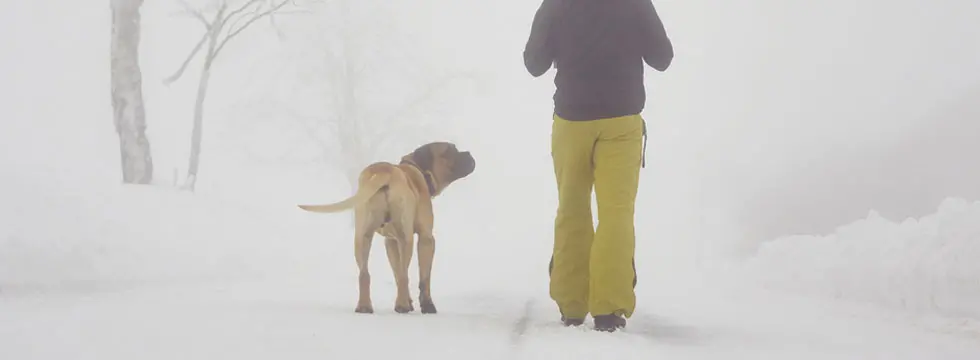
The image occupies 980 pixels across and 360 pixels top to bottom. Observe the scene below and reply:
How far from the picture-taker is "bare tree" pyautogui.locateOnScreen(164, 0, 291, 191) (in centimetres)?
612

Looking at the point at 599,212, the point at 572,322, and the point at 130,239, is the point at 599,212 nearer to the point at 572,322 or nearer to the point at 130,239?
the point at 572,322


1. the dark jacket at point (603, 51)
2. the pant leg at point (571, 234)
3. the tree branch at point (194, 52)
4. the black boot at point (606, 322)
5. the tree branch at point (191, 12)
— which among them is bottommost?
the black boot at point (606, 322)

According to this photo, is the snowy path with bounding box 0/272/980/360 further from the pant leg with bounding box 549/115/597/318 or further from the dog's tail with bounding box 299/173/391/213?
the dog's tail with bounding box 299/173/391/213

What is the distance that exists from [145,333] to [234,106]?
5405mm

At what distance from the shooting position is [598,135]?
2285 millimetres

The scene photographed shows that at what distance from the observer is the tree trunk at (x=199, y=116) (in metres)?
5.98

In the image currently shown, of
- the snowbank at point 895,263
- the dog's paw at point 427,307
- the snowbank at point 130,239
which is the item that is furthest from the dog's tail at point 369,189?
the snowbank at point 895,263

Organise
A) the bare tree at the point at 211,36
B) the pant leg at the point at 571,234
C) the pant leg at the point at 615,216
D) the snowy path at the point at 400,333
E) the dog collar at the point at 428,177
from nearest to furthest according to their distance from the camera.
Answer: the snowy path at the point at 400,333 < the pant leg at the point at 615,216 < the pant leg at the point at 571,234 < the dog collar at the point at 428,177 < the bare tree at the point at 211,36

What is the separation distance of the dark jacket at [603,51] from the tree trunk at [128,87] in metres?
4.06

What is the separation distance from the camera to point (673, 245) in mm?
5973

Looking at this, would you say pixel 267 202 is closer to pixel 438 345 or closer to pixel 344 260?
pixel 344 260

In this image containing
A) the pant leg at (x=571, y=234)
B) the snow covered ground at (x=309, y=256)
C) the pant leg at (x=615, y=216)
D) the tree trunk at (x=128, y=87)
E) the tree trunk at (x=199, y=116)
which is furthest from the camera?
the tree trunk at (x=199, y=116)

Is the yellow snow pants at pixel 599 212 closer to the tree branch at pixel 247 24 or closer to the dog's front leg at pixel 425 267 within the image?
the dog's front leg at pixel 425 267

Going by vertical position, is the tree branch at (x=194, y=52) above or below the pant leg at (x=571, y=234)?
above
